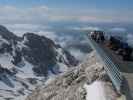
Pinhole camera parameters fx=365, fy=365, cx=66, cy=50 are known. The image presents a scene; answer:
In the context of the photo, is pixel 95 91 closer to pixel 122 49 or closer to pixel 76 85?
pixel 122 49

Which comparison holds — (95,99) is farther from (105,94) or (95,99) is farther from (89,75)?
(89,75)

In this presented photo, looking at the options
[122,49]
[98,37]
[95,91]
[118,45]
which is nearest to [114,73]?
[95,91]

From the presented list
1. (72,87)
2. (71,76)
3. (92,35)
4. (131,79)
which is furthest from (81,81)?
(131,79)

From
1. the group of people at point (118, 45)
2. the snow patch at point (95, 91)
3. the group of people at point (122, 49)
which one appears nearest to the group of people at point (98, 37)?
the group of people at point (118, 45)

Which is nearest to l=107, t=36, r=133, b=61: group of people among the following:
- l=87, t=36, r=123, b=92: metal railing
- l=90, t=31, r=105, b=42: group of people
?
l=87, t=36, r=123, b=92: metal railing

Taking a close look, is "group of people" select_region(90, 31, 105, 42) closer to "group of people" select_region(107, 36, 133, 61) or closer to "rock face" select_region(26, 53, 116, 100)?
"rock face" select_region(26, 53, 116, 100)

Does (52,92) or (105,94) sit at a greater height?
(105,94)

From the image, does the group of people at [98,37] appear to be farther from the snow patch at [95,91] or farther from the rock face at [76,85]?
the snow patch at [95,91]

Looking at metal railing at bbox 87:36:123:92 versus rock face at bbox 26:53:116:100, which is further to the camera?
rock face at bbox 26:53:116:100
